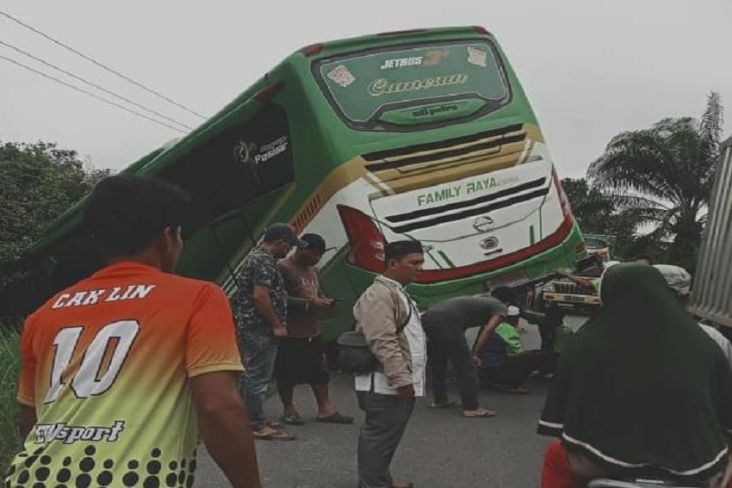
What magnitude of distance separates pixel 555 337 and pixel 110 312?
708 cm

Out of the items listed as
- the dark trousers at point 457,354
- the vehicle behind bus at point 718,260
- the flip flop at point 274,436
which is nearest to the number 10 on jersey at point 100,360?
the flip flop at point 274,436

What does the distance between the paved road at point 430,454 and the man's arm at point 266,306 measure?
84 centimetres

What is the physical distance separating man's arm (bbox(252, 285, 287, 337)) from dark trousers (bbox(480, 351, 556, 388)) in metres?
2.83

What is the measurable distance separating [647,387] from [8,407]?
4.95m

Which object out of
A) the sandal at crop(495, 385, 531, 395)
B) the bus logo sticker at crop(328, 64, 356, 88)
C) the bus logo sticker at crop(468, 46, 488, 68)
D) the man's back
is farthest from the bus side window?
the sandal at crop(495, 385, 531, 395)

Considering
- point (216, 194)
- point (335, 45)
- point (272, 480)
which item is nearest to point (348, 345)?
point (272, 480)

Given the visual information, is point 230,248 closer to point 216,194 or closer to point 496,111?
point 216,194

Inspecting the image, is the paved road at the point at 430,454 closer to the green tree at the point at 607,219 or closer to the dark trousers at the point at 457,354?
the dark trousers at the point at 457,354

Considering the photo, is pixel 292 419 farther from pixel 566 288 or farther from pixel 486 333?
pixel 566 288

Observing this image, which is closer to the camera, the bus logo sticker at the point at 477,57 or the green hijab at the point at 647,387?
the green hijab at the point at 647,387

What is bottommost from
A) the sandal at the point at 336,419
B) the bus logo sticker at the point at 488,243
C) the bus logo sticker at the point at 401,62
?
the sandal at the point at 336,419

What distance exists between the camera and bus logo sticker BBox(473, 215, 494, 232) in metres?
7.77

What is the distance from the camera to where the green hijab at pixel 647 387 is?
247cm

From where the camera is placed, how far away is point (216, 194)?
956cm
